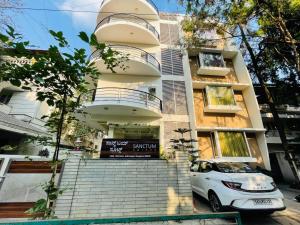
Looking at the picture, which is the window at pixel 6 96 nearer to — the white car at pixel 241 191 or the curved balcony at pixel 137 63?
the curved balcony at pixel 137 63

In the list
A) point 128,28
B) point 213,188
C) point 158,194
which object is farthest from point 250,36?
point 158,194

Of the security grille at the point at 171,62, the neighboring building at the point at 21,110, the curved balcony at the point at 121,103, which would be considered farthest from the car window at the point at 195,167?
the neighboring building at the point at 21,110

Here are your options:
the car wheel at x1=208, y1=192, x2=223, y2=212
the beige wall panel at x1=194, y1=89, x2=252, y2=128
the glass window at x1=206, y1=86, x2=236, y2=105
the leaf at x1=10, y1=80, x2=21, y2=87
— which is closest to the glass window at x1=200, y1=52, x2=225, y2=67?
the glass window at x1=206, y1=86, x2=236, y2=105

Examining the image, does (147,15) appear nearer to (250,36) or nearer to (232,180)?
(250,36)

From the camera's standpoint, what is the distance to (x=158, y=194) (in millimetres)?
4695

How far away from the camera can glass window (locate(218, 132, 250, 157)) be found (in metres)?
10.3

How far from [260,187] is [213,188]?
44.2 inches

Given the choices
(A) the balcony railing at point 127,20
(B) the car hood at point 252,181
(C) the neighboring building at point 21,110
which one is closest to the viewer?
(B) the car hood at point 252,181

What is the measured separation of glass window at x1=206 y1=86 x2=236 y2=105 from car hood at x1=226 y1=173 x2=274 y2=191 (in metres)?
7.56

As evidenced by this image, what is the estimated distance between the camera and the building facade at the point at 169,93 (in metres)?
9.89

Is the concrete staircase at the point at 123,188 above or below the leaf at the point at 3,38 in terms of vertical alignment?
below

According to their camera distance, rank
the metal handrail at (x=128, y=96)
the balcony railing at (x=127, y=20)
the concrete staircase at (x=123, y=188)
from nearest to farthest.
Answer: the concrete staircase at (x=123, y=188)
the metal handrail at (x=128, y=96)
the balcony railing at (x=127, y=20)

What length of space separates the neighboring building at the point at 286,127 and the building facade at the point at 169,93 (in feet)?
6.54

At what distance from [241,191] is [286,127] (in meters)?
16.5
